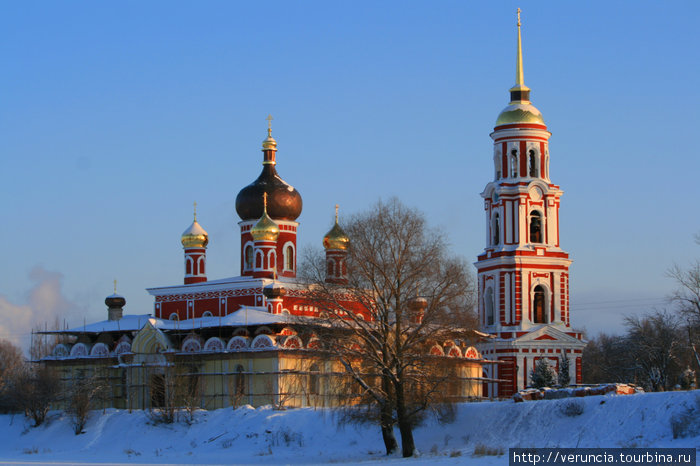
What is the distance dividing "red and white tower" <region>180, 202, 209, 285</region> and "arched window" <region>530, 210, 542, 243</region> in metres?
15.7

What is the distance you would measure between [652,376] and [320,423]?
20320mm

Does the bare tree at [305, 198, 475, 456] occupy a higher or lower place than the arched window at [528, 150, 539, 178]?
lower

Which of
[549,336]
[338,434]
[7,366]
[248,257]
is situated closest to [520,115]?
[549,336]

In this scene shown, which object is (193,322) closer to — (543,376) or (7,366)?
(543,376)

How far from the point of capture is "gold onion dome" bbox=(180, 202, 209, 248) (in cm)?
5809

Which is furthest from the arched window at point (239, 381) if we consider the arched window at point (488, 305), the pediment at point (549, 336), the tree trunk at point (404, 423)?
the tree trunk at point (404, 423)

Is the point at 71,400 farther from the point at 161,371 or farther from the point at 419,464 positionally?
the point at 419,464

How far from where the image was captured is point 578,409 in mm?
35688

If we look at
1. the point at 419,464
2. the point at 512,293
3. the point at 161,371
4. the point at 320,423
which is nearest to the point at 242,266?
the point at 161,371

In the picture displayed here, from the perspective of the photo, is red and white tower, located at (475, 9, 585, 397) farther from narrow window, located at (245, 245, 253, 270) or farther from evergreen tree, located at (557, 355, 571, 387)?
narrow window, located at (245, 245, 253, 270)

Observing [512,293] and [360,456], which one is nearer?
[360,456]

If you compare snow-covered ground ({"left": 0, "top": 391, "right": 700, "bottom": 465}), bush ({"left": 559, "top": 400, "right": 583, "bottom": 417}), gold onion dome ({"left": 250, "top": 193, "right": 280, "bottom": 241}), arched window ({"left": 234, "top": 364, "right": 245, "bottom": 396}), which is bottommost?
snow-covered ground ({"left": 0, "top": 391, "right": 700, "bottom": 465})

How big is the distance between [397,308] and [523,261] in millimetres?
21688

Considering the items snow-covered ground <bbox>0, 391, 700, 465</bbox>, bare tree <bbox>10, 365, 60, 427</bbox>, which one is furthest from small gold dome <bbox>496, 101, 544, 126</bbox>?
bare tree <bbox>10, 365, 60, 427</bbox>
